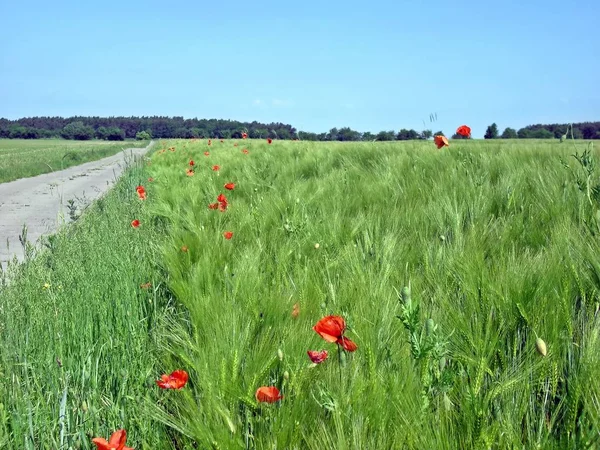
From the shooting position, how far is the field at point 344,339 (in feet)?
3.41

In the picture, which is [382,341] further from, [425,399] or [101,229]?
[101,229]

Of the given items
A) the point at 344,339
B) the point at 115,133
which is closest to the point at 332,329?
the point at 344,339

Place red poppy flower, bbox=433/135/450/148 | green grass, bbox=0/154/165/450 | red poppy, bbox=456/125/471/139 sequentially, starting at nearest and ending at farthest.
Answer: green grass, bbox=0/154/165/450
red poppy flower, bbox=433/135/450/148
red poppy, bbox=456/125/471/139

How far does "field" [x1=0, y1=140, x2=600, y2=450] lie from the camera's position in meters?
1.04

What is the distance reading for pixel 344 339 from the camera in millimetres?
1160

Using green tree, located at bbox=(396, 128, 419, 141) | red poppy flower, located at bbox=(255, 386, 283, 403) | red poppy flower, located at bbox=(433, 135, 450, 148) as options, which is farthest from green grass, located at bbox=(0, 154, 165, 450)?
green tree, located at bbox=(396, 128, 419, 141)

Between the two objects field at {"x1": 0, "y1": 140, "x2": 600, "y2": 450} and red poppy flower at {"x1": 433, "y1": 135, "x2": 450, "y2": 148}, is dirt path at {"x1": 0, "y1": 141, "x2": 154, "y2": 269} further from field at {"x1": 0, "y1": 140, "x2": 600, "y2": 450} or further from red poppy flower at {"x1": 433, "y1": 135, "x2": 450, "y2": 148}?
red poppy flower at {"x1": 433, "y1": 135, "x2": 450, "y2": 148}

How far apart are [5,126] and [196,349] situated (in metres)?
108

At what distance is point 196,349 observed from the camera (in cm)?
138

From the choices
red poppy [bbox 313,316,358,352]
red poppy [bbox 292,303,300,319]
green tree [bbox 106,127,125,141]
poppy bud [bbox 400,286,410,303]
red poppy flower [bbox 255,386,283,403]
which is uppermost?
green tree [bbox 106,127,125,141]

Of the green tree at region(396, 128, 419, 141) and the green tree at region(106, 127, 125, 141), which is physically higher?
the green tree at region(106, 127, 125, 141)

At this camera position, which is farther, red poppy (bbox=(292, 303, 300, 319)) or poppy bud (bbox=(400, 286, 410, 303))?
red poppy (bbox=(292, 303, 300, 319))

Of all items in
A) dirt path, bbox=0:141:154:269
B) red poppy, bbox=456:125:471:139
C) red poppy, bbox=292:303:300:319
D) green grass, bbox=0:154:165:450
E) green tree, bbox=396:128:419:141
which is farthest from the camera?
green tree, bbox=396:128:419:141

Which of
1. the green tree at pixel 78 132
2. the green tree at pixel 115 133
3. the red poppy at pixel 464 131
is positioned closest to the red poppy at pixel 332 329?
the red poppy at pixel 464 131
